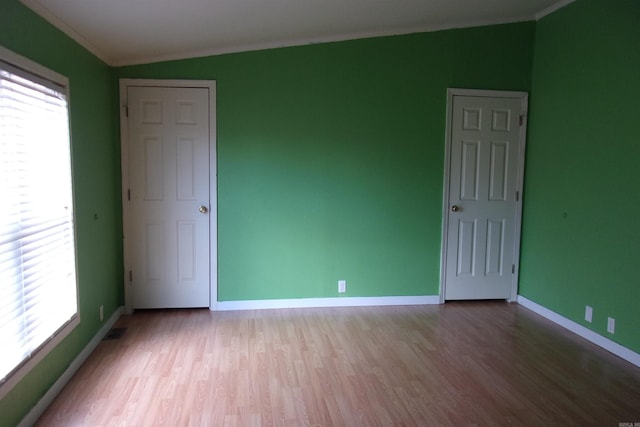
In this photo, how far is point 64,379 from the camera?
Result: 2.51m

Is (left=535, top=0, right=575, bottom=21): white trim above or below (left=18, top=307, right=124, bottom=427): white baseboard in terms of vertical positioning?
above

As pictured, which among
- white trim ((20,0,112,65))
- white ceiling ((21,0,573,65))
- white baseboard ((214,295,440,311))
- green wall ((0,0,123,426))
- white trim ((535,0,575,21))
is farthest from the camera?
white baseboard ((214,295,440,311))

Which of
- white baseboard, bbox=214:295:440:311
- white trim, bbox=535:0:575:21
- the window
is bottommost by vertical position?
white baseboard, bbox=214:295:440:311

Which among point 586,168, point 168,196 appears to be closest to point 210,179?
point 168,196

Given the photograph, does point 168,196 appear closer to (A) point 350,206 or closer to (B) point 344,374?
(A) point 350,206

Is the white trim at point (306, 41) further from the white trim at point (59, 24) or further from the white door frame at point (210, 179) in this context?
the white trim at point (59, 24)

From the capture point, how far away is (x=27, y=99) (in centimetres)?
213

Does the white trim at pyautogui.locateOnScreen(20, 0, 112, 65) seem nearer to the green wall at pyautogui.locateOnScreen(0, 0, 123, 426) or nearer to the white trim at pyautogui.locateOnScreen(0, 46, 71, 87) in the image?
the green wall at pyautogui.locateOnScreen(0, 0, 123, 426)

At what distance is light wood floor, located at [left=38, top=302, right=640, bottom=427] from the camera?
7.41ft

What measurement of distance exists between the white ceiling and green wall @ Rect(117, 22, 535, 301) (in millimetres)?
129

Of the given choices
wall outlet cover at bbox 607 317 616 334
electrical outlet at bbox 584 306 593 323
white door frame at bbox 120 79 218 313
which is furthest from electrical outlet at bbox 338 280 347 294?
wall outlet cover at bbox 607 317 616 334

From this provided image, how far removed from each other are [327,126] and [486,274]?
→ 7.27 ft

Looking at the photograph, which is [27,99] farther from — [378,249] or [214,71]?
[378,249]

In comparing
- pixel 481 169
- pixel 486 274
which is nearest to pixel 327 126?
pixel 481 169
